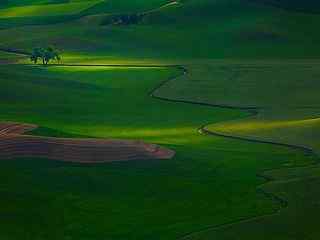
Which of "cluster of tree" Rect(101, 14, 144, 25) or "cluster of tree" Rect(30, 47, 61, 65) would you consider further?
"cluster of tree" Rect(101, 14, 144, 25)

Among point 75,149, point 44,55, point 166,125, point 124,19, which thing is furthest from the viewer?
point 124,19

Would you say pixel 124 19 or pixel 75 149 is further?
pixel 124 19

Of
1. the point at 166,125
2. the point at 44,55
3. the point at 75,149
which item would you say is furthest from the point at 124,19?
the point at 75,149

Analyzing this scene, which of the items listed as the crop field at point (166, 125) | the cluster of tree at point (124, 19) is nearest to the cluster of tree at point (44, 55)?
the crop field at point (166, 125)

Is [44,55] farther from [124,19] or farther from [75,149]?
[75,149]

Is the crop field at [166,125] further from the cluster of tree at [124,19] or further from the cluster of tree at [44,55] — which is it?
the cluster of tree at [44,55]

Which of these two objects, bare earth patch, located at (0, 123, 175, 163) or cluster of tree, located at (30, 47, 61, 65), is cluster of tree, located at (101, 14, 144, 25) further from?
bare earth patch, located at (0, 123, 175, 163)

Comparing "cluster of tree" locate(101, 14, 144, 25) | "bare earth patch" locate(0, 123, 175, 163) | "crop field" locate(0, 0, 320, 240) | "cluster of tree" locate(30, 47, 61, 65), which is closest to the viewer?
"crop field" locate(0, 0, 320, 240)

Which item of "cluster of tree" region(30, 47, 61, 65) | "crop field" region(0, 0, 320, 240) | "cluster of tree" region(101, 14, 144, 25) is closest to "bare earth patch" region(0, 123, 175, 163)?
"crop field" region(0, 0, 320, 240)
